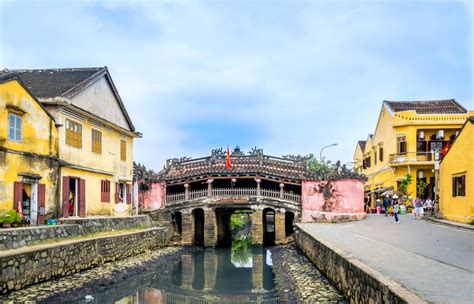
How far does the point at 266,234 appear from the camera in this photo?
35719 mm

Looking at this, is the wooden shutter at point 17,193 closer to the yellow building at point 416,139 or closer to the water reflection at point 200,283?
the water reflection at point 200,283

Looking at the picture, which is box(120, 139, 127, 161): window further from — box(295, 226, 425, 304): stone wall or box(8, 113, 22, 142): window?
box(295, 226, 425, 304): stone wall

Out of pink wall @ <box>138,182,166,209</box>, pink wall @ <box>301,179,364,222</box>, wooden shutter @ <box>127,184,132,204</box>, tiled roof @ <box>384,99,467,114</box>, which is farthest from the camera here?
tiled roof @ <box>384,99,467,114</box>

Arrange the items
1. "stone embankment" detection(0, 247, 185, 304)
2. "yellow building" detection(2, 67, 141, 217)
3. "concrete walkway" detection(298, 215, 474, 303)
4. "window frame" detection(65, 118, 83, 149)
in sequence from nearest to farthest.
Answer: "concrete walkway" detection(298, 215, 474, 303) < "stone embankment" detection(0, 247, 185, 304) < "yellow building" detection(2, 67, 141, 217) < "window frame" detection(65, 118, 83, 149)

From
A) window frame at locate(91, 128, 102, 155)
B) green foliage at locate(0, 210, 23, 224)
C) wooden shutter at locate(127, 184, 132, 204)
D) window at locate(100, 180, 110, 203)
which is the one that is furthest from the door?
wooden shutter at locate(127, 184, 132, 204)

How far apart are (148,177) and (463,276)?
77.7 feet

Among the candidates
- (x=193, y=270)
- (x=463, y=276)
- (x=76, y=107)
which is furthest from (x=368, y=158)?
(x=463, y=276)

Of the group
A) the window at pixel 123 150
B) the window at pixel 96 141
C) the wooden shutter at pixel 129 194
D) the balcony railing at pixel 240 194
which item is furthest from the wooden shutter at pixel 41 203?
the balcony railing at pixel 240 194

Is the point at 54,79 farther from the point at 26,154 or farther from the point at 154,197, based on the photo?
the point at 154,197

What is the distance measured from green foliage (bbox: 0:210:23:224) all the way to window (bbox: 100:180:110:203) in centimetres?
720

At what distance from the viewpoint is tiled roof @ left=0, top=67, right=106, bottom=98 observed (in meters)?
19.2

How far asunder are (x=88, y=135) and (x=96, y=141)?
0.97 meters

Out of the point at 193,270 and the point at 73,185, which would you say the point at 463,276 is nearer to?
the point at 193,270

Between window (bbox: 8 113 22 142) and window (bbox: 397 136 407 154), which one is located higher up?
window (bbox: 397 136 407 154)
